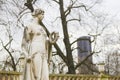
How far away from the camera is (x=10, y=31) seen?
22562mm

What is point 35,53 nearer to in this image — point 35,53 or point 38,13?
point 35,53

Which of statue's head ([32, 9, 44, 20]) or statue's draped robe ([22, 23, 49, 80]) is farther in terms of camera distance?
statue's head ([32, 9, 44, 20])

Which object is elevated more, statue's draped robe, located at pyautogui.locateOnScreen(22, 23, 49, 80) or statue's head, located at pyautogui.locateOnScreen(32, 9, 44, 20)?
statue's head, located at pyautogui.locateOnScreen(32, 9, 44, 20)

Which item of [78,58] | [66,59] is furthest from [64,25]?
[78,58]

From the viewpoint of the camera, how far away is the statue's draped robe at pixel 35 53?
5.82 meters

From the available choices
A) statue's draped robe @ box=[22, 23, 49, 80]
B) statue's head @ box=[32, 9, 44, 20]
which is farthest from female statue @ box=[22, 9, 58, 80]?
statue's head @ box=[32, 9, 44, 20]

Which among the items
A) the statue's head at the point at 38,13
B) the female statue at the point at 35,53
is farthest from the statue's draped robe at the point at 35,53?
the statue's head at the point at 38,13

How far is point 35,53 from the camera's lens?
591cm

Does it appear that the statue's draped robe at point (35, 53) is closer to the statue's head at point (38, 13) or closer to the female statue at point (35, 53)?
the female statue at point (35, 53)

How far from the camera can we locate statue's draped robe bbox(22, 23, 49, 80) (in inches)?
229

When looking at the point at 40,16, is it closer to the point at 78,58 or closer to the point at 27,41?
the point at 27,41

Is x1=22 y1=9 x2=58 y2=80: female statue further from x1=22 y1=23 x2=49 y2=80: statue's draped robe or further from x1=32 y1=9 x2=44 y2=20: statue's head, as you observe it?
x1=32 y1=9 x2=44 y2=20: statue's head

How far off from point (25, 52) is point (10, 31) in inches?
666

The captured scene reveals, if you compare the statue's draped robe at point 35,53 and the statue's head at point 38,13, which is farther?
the statue's head at point 38,13
